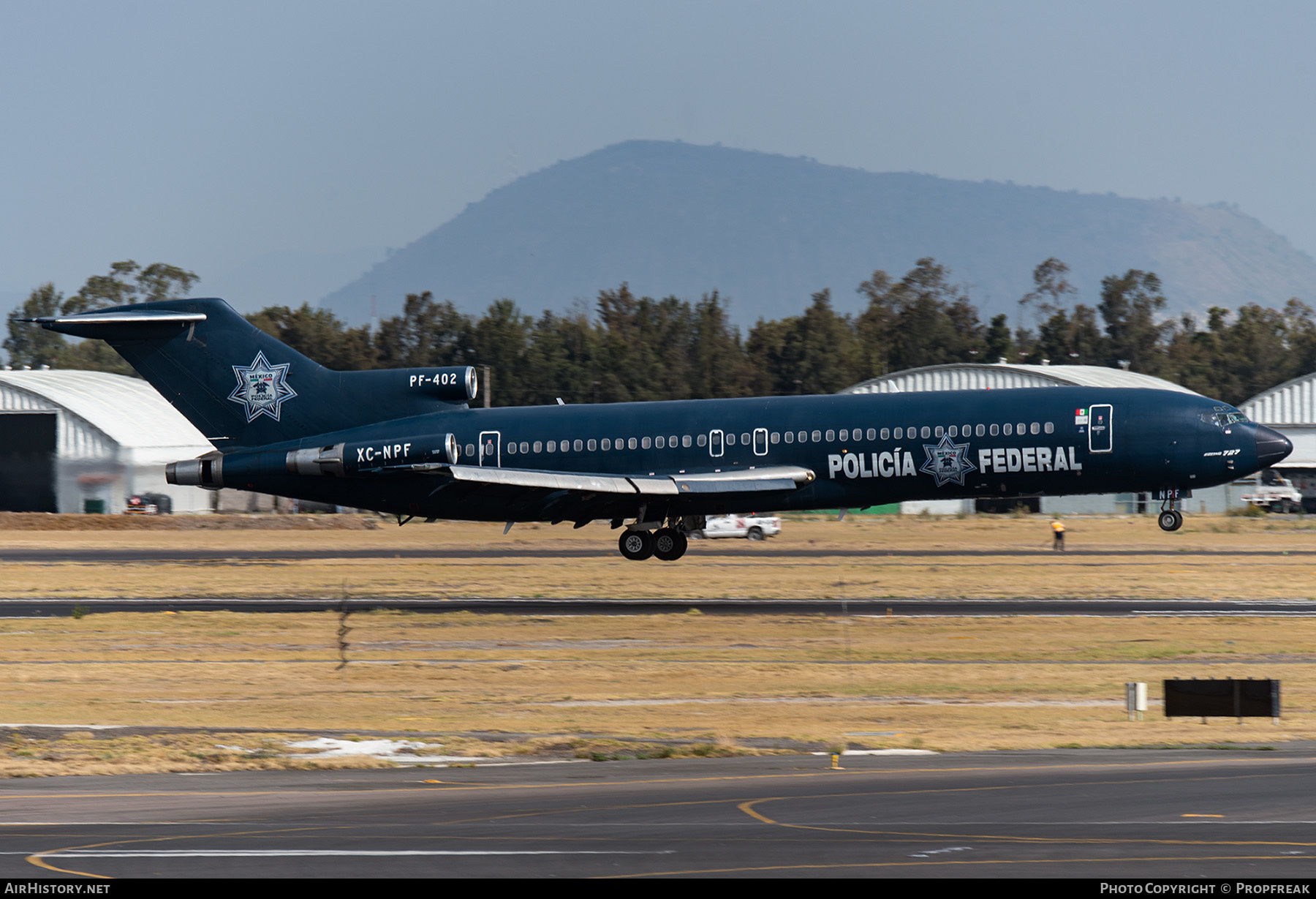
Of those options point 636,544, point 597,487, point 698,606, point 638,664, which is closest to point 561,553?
point 636,544

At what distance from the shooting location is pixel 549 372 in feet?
382

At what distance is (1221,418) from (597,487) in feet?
56.3

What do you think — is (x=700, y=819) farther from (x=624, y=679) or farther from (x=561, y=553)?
(x=561, y=553)

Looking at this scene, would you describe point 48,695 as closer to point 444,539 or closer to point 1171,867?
point 1171,867

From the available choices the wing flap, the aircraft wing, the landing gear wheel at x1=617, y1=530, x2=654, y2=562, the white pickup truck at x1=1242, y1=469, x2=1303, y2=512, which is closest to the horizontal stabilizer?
the aircraft wing

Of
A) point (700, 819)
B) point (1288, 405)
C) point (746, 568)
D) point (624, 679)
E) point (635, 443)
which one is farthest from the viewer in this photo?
point (1288, 405)

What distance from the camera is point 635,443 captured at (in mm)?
38375

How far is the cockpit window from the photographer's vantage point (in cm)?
3631

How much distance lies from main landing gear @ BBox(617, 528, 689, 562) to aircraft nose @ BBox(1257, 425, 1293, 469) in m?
16.1

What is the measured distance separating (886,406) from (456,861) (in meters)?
27.3

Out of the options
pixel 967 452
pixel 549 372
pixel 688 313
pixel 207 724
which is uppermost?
pixel 688 313

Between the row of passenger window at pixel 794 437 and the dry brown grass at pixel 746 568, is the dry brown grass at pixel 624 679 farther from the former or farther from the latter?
the dry brown grass at pixel 746 568

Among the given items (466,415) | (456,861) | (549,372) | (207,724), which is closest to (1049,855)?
(456,861)

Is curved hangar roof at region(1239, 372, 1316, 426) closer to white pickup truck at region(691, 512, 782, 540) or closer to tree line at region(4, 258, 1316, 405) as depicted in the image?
tree line at region(4, 258, 1316, 405)
